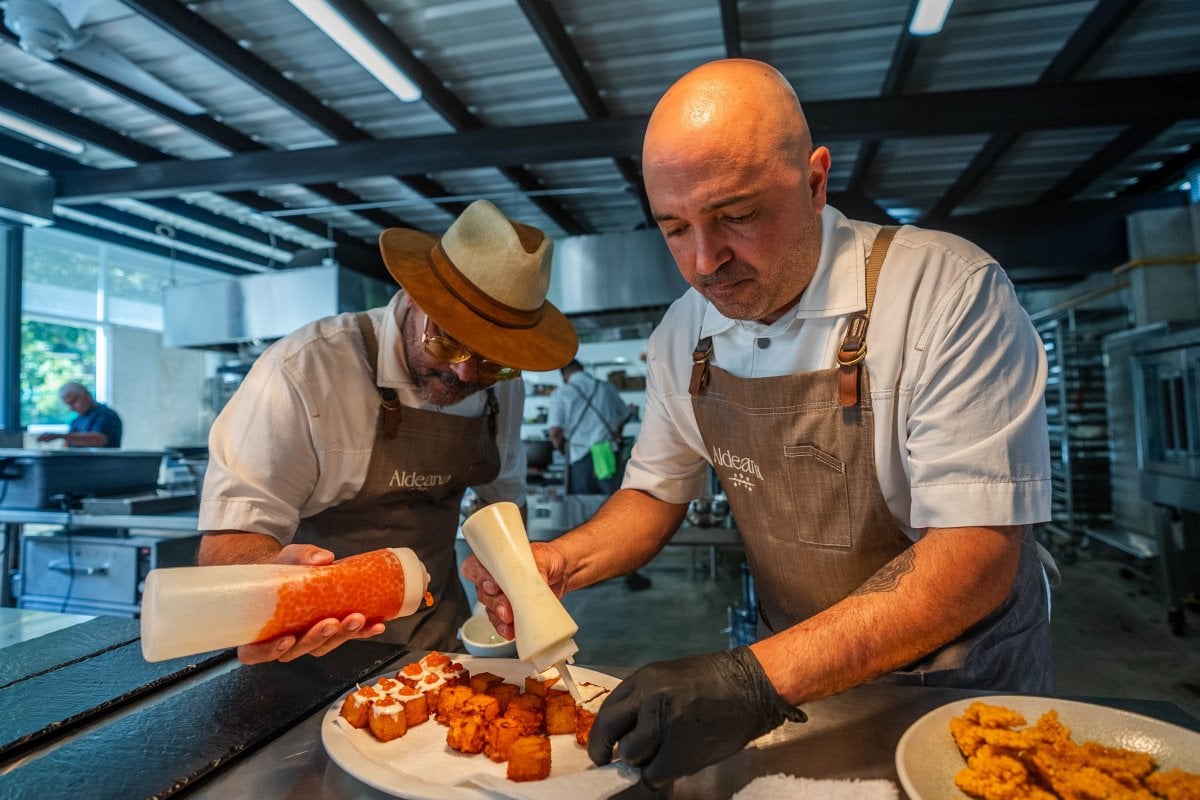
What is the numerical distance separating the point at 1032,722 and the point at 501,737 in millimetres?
764

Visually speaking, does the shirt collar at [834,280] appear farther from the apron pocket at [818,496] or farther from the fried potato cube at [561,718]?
the fried potato cube at [561,718]

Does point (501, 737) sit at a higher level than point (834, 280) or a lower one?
lower

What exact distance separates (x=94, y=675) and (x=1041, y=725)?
1.61m

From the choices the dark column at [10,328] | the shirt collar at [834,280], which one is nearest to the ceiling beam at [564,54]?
the shirt collar at [834,280]

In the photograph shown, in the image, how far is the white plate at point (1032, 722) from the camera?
0.80 meters

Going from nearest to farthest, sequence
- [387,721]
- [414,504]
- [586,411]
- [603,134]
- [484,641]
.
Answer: [387,721] < [484,641] < [414,504] < [603,134] < [586,411]

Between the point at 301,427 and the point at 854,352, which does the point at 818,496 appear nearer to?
the point at 854,352

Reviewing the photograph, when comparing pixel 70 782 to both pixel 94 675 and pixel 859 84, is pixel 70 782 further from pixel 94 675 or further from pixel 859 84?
pixel 859 84

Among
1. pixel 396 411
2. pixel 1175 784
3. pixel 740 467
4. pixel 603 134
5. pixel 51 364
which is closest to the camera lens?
pixel 1175 784

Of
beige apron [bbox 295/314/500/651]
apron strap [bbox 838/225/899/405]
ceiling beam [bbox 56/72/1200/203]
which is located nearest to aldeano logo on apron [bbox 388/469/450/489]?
beige apron [bbox 295/314/500/651]

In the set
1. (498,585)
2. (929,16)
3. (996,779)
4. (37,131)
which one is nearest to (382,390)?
(498,585)

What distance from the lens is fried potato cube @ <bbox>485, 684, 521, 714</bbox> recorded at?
1.07 metres

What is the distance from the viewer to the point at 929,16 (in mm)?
3240

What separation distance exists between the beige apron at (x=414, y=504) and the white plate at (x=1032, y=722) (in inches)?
53.3
